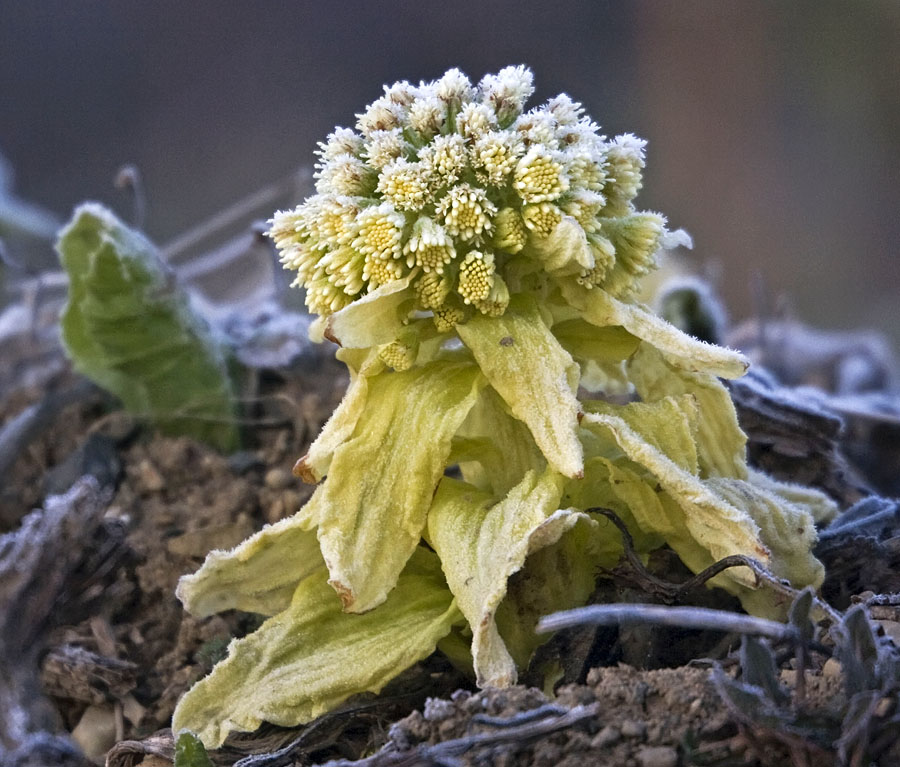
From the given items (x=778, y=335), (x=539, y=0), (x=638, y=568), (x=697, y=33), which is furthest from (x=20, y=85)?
(x=638, y=568)

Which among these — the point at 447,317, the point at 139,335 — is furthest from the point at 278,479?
the point at 447,317

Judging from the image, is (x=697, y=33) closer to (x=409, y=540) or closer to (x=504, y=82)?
(x=504, y=82)

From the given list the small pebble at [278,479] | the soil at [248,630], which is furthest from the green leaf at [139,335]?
the small pebble at [278,479]

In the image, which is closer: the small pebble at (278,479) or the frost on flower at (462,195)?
the frost on flower at (462,195)

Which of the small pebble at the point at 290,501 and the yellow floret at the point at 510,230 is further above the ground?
the yellow floret at the point at 510,230

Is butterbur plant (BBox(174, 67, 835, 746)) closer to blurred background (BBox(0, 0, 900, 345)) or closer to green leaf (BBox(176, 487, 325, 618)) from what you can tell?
green leaf (BBox(176, 487, 325, 618))

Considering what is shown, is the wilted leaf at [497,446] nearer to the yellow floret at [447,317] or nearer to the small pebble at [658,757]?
the yellow floret at [447,317]

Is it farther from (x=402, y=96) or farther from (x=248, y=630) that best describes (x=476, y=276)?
(x=248, y=630)
